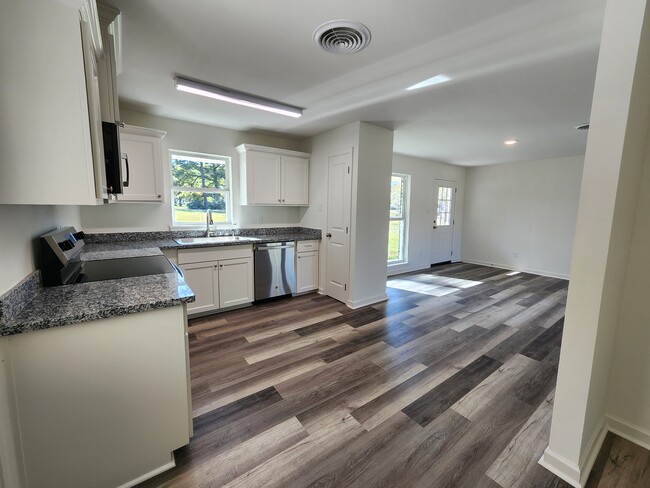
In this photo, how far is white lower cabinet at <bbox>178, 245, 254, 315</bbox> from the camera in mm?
3152

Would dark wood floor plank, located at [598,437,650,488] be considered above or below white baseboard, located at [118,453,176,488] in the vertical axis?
below

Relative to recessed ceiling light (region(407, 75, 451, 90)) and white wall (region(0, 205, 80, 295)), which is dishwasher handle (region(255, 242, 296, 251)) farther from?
recessed ceiling light (region(407, 75, 451, 90))

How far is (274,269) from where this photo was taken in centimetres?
378

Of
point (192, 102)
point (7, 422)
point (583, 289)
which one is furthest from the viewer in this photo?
point (192, 102)

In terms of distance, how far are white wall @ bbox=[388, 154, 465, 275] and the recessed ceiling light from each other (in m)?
3.15

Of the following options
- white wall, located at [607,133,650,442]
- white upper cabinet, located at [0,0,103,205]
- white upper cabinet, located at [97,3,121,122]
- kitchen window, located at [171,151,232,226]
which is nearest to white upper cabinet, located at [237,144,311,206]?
kitchen window, located at [171,151,232,226]

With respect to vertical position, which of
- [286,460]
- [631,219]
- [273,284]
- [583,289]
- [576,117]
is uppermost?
[576,117]

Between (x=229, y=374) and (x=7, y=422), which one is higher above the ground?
(x=7, y=422)

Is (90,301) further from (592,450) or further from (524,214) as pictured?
(524,214)

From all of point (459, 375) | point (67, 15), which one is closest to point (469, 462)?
point (459, 375)

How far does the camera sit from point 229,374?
2.22 metres

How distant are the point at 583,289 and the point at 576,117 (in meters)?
2.88

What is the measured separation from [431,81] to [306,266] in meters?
2.74

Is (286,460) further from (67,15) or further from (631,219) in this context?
(631,219)
